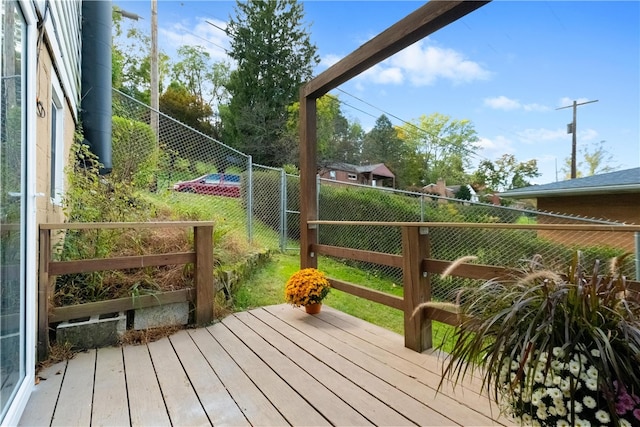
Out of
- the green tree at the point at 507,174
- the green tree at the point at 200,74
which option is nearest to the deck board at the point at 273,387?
the green tree at the point at 200,74

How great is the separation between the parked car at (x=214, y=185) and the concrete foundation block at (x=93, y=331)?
10.9 ft

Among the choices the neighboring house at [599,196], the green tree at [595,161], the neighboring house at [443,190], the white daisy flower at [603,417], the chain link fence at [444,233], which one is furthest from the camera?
the neighboring house at [443,190]

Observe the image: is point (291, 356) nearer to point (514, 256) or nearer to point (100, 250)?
point (100, 250)

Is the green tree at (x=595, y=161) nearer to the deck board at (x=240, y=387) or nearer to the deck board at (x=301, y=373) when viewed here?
the deck board at (x=301, y=373)

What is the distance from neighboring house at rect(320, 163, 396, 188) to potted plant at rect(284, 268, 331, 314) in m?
14.7

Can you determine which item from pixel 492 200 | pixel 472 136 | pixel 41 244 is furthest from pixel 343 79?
pixel 472 136

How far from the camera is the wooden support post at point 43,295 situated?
199 centimetres

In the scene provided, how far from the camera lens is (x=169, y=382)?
5.72 ft

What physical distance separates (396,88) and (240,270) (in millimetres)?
17199

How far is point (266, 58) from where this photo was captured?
1608 cm

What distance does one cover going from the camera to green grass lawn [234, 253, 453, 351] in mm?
3303

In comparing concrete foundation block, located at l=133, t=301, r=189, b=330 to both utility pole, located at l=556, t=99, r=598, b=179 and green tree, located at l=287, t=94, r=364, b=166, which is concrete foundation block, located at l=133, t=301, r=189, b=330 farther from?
utility pole, located at l=556, t=99, r=598, b=179

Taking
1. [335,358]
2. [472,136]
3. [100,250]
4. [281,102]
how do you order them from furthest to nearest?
[472,136] < [281,102] < [100,250] < [335,358]

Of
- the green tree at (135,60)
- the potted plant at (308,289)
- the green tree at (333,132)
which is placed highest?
the green tree at (135,60)
